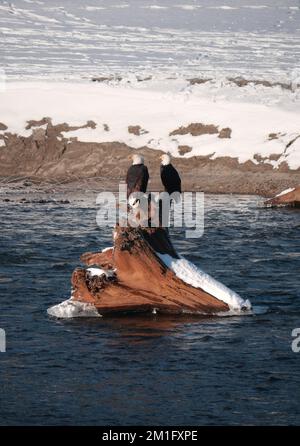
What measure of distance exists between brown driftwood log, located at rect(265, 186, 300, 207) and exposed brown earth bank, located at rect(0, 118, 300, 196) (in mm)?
1882

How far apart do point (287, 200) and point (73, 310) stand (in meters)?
11.8

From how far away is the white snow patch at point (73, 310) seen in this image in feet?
65.8

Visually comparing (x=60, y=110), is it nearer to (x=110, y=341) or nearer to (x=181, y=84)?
(x=181, y=84)

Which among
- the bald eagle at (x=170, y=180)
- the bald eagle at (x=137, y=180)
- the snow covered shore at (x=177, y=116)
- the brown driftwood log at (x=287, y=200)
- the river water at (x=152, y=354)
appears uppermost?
the snow covered shore at (x=177, y=116)

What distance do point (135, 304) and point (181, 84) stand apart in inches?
791

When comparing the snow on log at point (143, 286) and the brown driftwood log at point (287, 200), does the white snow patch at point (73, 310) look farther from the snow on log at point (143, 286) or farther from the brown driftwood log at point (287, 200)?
the brown driftwood log at point (287, 200)

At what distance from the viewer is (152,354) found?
1822 centimetres

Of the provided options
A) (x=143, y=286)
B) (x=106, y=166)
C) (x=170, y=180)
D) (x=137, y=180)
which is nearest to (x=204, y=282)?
(x=143, y=286)

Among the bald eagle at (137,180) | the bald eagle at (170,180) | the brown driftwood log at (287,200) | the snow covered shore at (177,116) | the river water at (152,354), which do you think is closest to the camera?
the river water at (152,354)

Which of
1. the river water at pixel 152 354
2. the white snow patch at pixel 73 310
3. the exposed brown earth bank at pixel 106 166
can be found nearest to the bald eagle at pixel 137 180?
the river water at pixel 152 354

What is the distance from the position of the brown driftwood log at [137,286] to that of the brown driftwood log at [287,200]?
36.0 feet

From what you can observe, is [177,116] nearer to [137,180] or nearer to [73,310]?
[137,180]

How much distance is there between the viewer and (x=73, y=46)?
183 ft

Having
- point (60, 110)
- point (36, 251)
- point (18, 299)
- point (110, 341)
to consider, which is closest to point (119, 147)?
point (60, 110)
